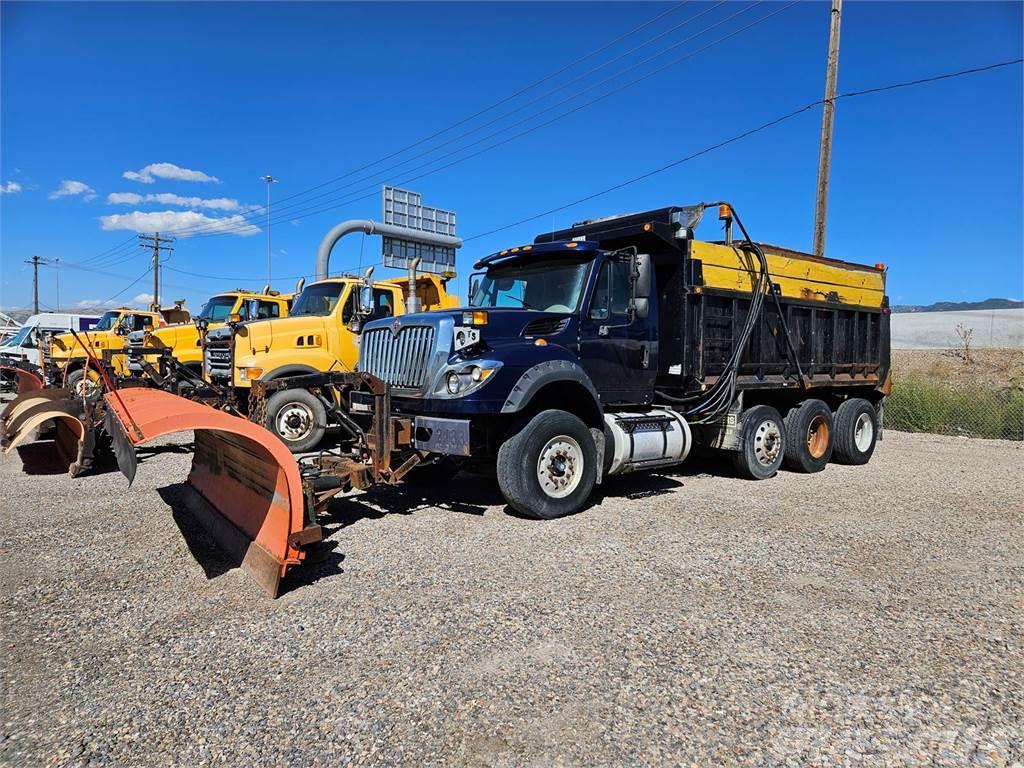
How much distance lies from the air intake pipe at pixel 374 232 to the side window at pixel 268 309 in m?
11.1

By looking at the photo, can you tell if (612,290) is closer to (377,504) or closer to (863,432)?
(377,504)

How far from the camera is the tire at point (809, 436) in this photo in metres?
9.12

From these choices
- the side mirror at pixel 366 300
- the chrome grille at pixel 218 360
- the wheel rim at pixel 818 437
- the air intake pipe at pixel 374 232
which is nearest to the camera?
the wheel rim at pixel 818 437

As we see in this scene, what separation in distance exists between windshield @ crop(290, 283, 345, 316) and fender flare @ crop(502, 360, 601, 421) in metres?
5.52

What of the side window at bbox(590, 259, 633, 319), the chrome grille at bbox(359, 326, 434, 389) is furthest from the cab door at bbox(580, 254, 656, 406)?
the chrome grille at bbox(359, 326, 434, 389)

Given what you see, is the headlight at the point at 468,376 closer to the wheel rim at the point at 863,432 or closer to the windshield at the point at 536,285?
the windshield at the point at 536,285

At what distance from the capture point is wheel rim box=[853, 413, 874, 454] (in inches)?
398

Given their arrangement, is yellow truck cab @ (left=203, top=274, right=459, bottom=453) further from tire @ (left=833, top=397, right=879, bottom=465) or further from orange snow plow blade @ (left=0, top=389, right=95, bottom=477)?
tire @ (left=833, top=397, right=879, bottom=465)

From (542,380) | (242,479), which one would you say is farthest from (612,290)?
(242,479)

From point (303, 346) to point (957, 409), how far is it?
12.9 metres

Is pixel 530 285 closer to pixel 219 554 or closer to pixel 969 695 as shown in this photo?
pixel 219 554

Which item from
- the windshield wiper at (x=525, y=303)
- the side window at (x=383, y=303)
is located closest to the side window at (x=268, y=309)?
the side window at (x=383, y=303)

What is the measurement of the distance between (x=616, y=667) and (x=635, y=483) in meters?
5.09

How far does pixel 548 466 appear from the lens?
250 inches
